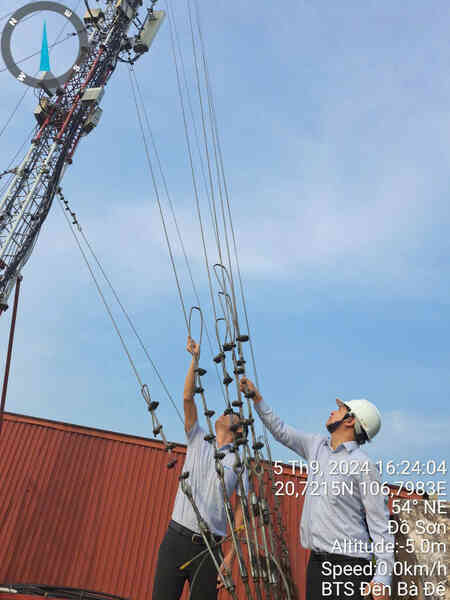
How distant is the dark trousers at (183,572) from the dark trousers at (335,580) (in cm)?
65

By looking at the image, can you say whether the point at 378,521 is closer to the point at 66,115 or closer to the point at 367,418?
the point at 367,418

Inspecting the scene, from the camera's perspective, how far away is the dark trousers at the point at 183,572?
244 cm

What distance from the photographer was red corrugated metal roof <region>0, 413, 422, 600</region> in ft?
27.0

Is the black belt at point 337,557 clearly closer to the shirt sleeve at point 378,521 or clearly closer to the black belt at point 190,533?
the shirt sleeve at point 378,521

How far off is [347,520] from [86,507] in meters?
8.14

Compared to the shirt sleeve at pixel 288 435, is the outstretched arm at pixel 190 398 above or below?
above

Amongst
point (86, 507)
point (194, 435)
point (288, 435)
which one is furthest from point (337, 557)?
point (86, 507)

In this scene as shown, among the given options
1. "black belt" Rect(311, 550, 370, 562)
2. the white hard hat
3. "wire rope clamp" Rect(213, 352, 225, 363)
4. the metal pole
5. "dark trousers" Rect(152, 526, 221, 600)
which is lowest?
"dark trousers" Rect(152, 526, 221, 600)

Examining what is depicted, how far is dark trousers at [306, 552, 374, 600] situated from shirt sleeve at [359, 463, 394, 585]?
104 mm

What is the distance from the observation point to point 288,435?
2.59m
